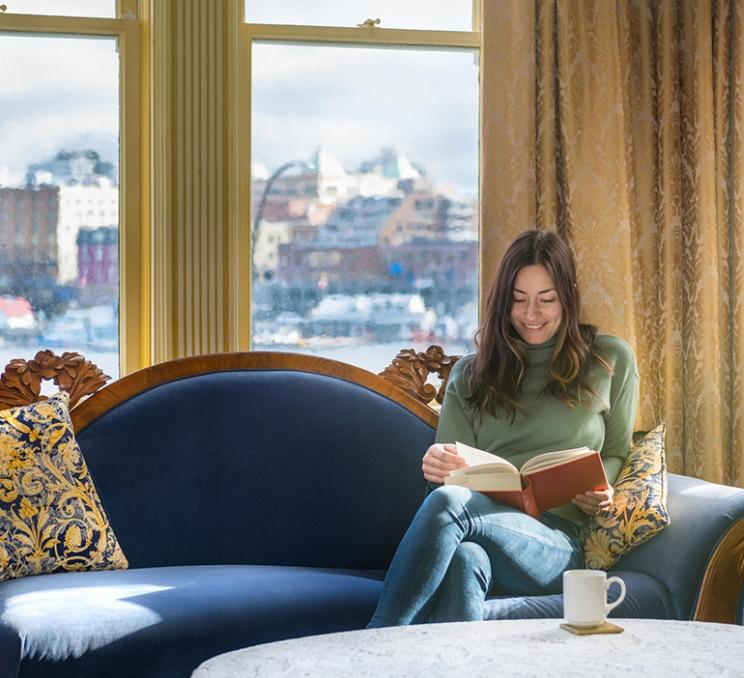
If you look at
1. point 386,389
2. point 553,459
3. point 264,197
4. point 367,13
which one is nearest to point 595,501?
point 553,459

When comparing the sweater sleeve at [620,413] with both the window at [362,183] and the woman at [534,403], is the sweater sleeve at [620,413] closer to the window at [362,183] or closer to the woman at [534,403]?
the woman at [534,403]

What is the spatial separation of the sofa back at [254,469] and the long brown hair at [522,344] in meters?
0.26

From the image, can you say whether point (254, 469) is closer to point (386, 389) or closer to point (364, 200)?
point (386, 389)

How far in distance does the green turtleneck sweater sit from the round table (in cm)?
85

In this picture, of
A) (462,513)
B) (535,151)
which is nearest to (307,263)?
(535,151)

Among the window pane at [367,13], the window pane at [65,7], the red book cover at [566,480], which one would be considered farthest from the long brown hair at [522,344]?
the window pane at [65,7]

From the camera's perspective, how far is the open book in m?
2.29

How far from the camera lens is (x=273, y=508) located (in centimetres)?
268

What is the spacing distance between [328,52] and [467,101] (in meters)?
0.46

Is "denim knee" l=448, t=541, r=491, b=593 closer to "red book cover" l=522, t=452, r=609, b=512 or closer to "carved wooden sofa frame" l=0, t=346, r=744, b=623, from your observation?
"red book cover" l=522, t=452, r=609, b=512

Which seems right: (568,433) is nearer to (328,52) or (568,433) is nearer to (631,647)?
(631,647)

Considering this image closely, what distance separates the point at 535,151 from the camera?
3.22 metres

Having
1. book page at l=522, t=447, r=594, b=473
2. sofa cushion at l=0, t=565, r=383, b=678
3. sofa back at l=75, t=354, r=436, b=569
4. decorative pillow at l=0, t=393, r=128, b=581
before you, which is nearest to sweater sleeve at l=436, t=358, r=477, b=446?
sofa back at l=75, t=354, r=436, b=569

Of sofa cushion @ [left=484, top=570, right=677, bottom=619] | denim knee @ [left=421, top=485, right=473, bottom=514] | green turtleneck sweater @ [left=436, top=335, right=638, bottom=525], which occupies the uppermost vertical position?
green turtleneck sweater @ [left=436, top=335, right=638, bottom=525]
